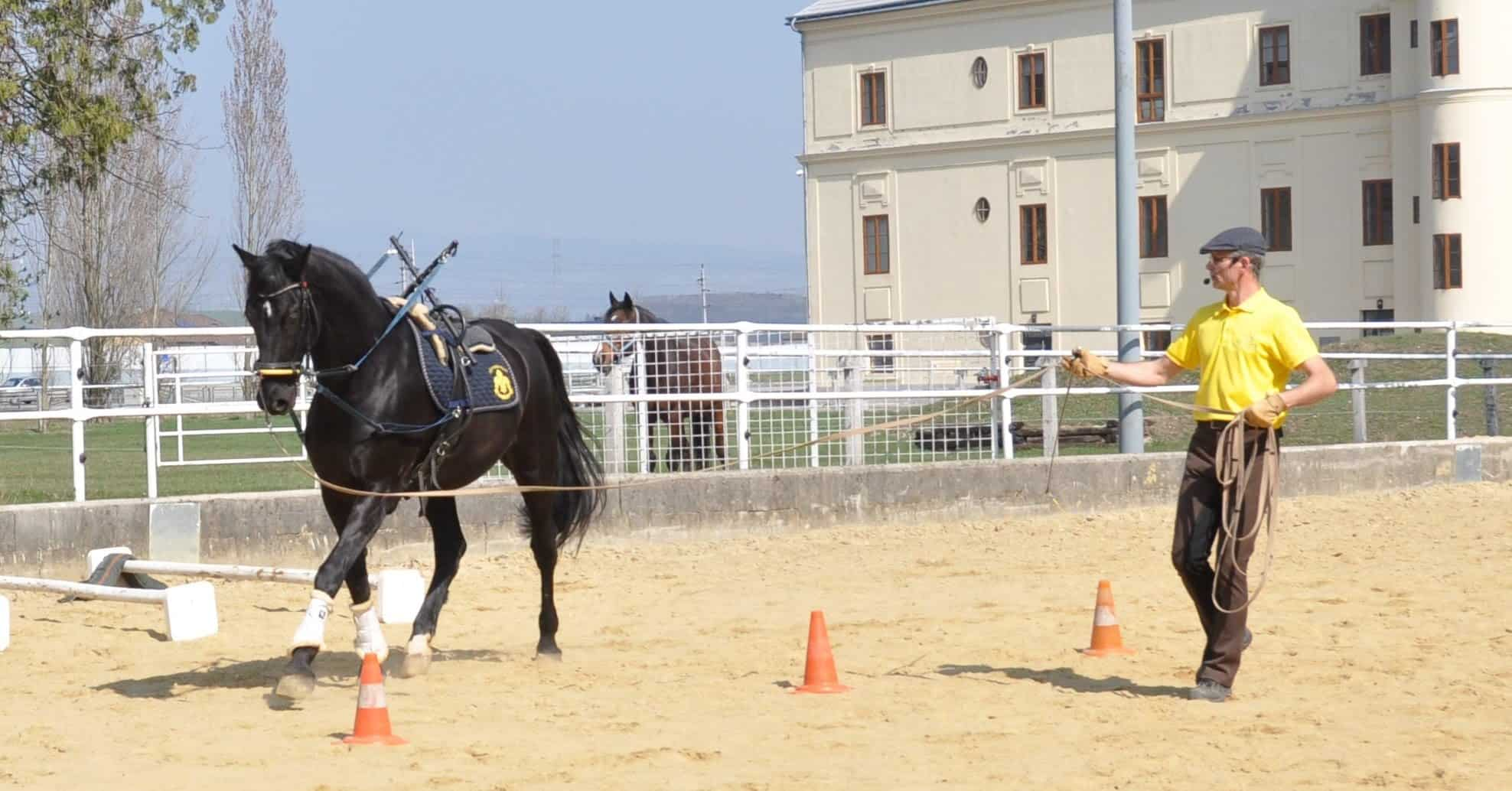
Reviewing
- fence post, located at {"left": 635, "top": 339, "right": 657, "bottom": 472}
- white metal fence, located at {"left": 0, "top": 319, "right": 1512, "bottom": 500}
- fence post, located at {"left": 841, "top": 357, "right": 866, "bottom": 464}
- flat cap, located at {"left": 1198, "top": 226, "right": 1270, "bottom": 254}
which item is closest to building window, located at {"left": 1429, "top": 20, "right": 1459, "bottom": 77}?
white metal fence, located at {"left": 0, "top": 319, "right": 1512, "bottom": 500}

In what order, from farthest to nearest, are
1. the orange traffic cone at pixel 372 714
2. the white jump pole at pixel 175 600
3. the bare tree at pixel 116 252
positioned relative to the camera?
the bare tree at pixel 116 252 < the white jump pole at pixel 175 600 < the orange traffic cone at pixel 372 714

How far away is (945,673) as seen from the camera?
849 cm

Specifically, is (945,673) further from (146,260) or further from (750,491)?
(146,260)

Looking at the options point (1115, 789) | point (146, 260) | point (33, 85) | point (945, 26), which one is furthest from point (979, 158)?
point (1115, 789)

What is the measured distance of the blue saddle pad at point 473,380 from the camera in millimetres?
8750

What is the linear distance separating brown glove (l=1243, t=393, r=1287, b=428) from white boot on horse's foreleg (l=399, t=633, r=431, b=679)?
4.02 metres

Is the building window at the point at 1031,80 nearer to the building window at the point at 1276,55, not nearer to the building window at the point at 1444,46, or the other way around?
the building window at the point at 1276,55

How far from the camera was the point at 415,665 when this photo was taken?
28.5ft

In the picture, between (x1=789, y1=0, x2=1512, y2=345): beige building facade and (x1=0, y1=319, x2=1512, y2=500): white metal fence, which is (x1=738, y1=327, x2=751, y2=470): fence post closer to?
(x1=0, y1=319, x2=1512, y2=500): white metal fence

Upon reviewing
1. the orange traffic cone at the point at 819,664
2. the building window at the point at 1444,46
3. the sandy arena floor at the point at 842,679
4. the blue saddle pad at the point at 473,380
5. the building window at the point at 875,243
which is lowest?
the sandy arena floor at the point at 842,679

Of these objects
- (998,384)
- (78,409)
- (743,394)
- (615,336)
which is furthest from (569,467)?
(998,384)

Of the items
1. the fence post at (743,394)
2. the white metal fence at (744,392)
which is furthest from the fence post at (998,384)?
the fence post at (743,394)

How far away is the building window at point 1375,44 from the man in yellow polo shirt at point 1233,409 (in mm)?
43402

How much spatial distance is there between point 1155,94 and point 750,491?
132 ft
